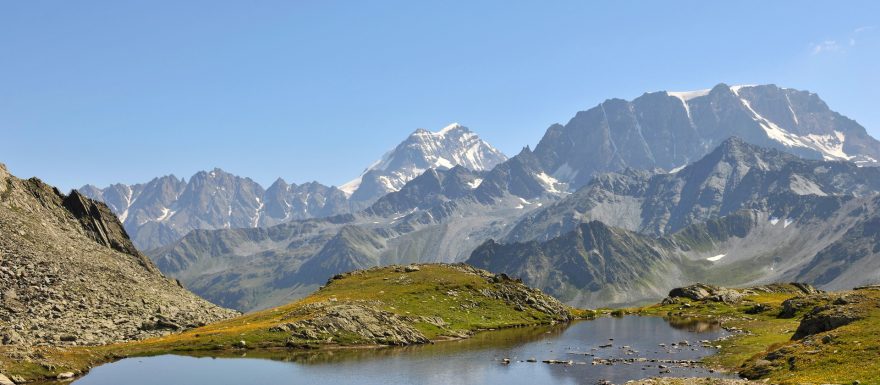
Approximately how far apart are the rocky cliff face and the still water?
73.9 feet

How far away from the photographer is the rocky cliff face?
120m

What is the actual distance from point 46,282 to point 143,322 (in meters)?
18.4

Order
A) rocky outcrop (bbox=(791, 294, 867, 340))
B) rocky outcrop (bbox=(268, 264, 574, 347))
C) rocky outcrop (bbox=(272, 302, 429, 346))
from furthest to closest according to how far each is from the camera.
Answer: rocky outcrop (bbox=(268, 264, 574, 347)) → rocky outcrop (bbox=(272, 302, 429, 346)) → rocky outcrop (bbox=(791, 294, 867, 340))

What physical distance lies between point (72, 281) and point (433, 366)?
249ft

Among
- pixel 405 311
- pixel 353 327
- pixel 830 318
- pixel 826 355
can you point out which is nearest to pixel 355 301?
pixel 405 311

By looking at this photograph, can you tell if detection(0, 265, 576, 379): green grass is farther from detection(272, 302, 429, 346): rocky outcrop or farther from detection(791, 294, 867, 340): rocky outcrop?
detection(791, 294, 867, 340): rocky outcrop

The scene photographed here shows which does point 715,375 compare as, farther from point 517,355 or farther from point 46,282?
point 46,282

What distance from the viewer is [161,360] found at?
346 feet

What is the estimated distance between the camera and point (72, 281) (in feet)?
445

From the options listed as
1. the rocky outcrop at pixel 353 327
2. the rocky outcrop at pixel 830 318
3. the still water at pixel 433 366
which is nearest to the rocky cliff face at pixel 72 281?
the still water at pixel 433 366

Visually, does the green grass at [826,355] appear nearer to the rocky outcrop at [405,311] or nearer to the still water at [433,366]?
the still water at [433,366]

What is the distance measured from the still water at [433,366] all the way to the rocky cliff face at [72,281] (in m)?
22.5

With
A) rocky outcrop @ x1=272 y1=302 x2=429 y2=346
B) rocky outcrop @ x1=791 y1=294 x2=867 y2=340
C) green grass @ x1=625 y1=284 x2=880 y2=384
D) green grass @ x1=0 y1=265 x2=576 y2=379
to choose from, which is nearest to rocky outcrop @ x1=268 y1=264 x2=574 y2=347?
rocky outcrop @ x1=272 y1=302 x2=429 y2=346

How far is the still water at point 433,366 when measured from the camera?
93062mm
